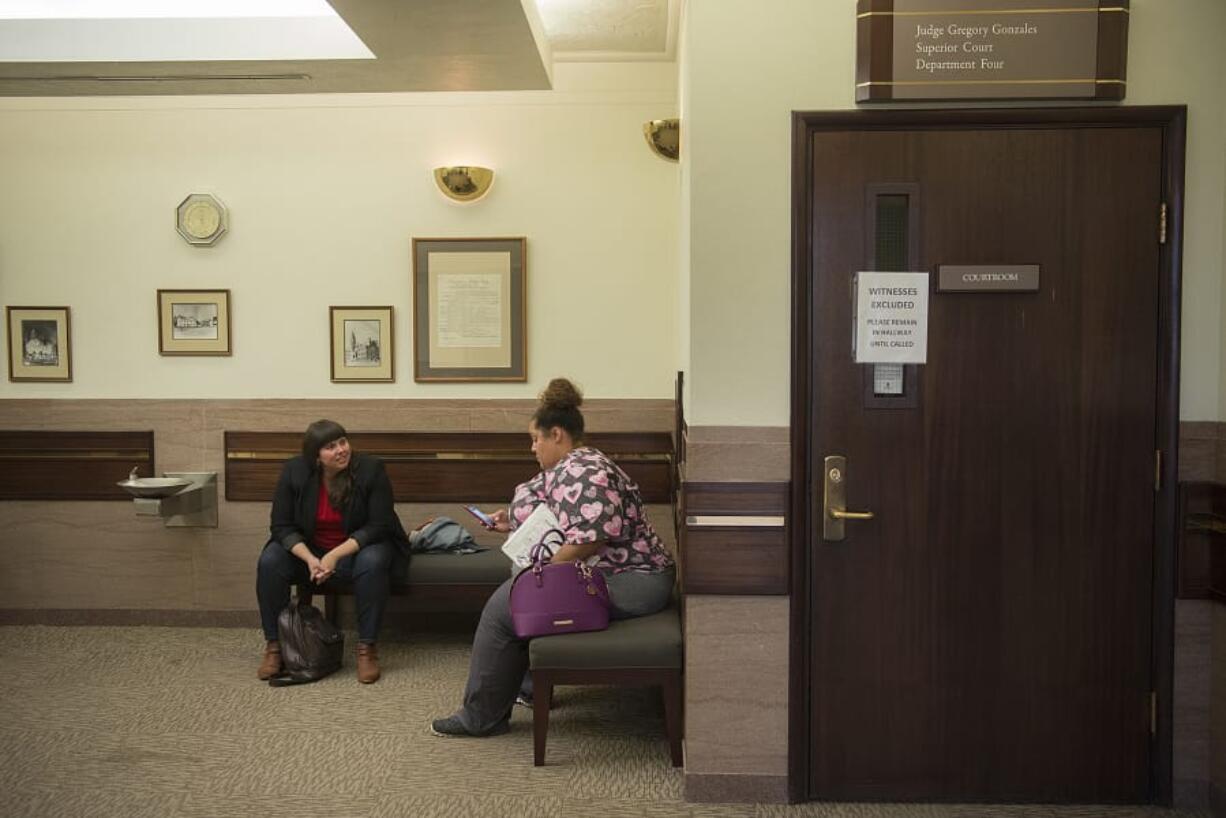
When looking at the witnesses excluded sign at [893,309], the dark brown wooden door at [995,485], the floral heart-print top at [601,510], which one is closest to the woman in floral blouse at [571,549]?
the floral heart-print top at [601,510]

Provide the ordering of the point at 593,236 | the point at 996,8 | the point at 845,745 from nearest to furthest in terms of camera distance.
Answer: the point at 996,8 → the point at 845,745 → the point at 593,236

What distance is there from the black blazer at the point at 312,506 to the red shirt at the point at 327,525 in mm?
27

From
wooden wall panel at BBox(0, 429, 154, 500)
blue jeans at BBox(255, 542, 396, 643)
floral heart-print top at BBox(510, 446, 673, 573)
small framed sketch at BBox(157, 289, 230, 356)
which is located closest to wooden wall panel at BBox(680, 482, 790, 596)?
floral heart-print top at BBox(510, 446, 673, 573)

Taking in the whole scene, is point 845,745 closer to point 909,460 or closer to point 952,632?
point 952,632

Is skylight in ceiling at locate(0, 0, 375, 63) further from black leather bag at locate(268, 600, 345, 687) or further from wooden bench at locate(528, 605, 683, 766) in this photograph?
wooden bench at locate(528, 605, 683, 766)

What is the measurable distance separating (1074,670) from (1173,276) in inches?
52.3

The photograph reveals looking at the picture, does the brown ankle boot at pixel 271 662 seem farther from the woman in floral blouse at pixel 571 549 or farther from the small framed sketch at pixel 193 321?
the small framed sketch at pixel 193 321

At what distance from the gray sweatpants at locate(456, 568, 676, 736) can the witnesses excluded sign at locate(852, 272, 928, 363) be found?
1326 mm

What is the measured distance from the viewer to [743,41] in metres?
3.09

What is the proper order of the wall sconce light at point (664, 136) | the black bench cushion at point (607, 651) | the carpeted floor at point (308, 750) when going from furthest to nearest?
1. the wall sconce light at point (664, 136)
2. the black bench cushion at point (607, 651)
3. the carpeted floor at point (308, 750)

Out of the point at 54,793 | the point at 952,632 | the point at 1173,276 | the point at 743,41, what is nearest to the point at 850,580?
the point at 952,632

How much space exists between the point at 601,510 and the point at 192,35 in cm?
297

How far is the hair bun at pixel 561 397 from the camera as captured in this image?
397 centimetres

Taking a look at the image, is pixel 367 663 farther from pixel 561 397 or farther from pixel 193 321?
pixel 193 321
